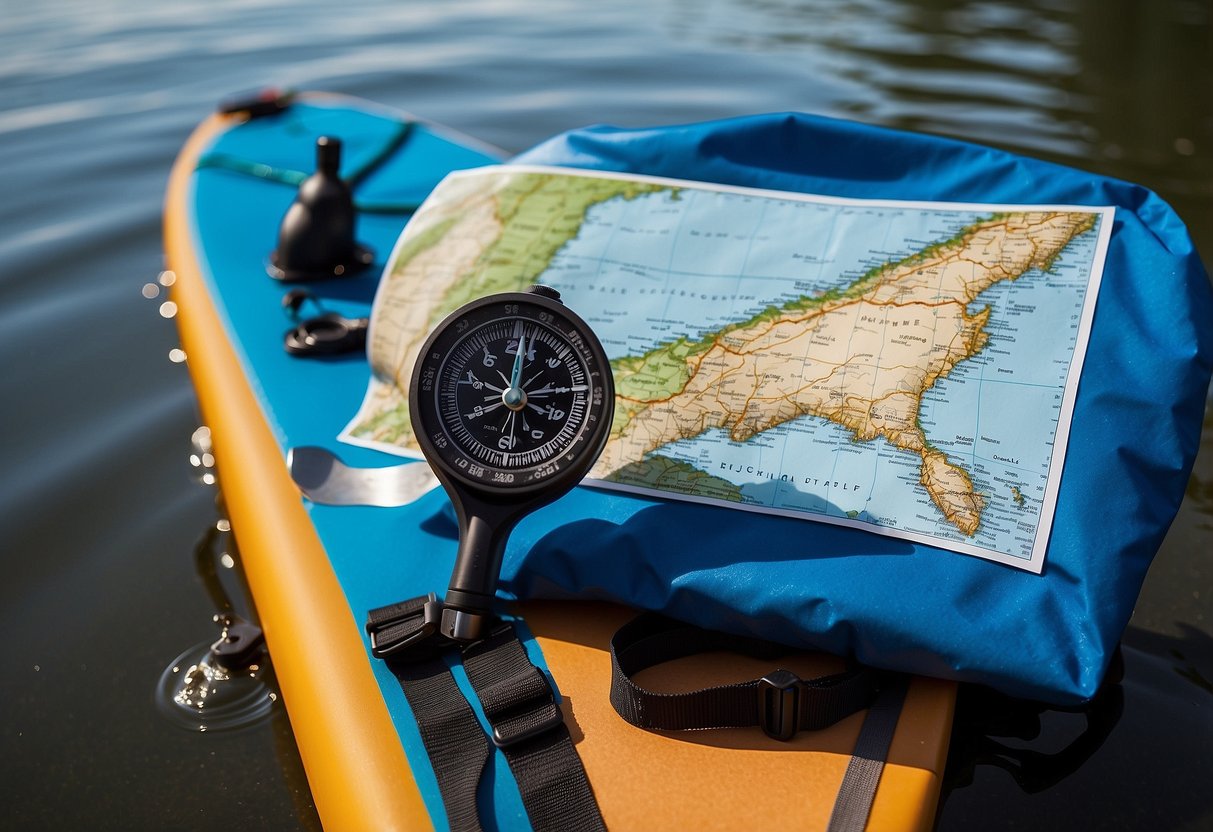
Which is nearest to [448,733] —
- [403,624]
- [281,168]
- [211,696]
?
[403,624]

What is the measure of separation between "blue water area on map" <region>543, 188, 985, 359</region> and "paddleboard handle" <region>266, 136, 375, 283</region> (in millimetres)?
1004

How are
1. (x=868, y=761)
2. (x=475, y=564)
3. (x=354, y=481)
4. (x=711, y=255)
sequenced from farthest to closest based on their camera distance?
1. (x=711, y=255)
2. (x=354, y=481)
3. (x=475, y=564)
4. (x=868, y=761)

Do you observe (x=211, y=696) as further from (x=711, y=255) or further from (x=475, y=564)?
(x=711, y=255)

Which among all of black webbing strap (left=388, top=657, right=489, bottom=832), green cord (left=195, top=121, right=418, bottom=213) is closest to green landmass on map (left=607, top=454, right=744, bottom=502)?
black webbing strap (left=388, top=657, right=489, bottom=832)

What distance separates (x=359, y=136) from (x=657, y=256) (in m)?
2.06

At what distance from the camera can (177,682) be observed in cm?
204

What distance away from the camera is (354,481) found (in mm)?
1933

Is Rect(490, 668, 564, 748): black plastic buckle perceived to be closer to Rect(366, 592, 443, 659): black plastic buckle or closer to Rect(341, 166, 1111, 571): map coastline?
Rect(366, 592, 443, 659): black plastic buckle

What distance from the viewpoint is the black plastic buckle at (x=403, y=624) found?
158 centimetres

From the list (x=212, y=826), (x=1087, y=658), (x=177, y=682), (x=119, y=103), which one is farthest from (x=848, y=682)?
(x=119, y=103)

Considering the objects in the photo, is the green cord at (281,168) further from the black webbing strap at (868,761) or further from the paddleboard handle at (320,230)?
the black webbing strap at (868,761)

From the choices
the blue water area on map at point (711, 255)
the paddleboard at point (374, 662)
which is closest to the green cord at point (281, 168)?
the paddleboard at point (374, 662)

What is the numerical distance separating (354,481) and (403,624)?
42 centimetres

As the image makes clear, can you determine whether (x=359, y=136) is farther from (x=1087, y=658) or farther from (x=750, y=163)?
(x=1087, y=658)
